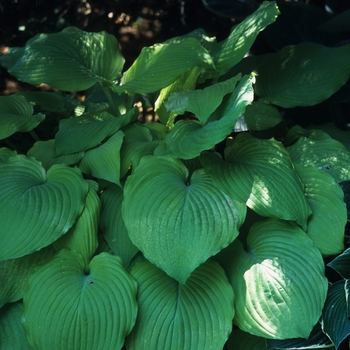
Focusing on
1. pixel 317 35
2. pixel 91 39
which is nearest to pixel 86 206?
pixel 91 39

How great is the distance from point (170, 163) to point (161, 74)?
0.29 meters

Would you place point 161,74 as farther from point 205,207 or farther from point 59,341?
point 59,341

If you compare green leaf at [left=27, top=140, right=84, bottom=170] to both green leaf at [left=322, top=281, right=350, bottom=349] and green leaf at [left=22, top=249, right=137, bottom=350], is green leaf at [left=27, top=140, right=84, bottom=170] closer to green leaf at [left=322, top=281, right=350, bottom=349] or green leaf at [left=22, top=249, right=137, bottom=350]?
green leaf at [left=22, top=249, right=137, bottom=350]

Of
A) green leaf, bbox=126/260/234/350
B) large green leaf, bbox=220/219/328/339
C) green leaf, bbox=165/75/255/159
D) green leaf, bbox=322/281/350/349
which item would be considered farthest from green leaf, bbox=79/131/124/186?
→ green leaf, bbox=322/281/350/349

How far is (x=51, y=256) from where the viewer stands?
4.11 ft

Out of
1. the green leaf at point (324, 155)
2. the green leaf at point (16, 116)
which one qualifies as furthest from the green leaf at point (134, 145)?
the green leaf at point (324, 155)

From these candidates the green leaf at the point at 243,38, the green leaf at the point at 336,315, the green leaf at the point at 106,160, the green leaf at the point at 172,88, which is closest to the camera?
the green leaf at the point at 336,315

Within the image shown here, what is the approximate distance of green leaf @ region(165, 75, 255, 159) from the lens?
112 cm

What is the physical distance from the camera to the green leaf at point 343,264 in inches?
44.4

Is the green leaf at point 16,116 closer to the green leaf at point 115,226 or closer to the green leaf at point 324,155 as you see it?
the green leaf at point 115,226

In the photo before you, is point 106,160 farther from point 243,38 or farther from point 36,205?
point 243,38

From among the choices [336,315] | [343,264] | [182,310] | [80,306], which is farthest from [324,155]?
[80,306]

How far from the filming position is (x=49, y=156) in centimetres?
145

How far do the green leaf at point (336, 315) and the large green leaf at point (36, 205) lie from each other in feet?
2.03
